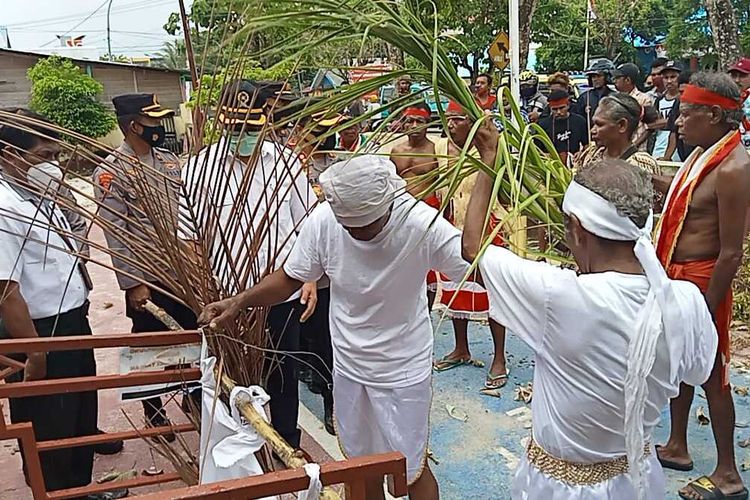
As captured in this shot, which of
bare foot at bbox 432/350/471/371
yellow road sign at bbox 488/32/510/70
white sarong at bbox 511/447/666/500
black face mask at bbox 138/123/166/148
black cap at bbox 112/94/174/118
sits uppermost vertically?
yellow road sign at bbox 488/32/510/70

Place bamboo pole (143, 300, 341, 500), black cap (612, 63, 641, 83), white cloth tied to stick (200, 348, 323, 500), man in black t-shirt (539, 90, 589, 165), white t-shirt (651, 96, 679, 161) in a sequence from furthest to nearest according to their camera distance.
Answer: black cap (612, 63, 641, 83), white t-shirt (651, 96, 679, 161), man in black t-shirt (539, 90, 589, 165), white cloth tied to stick (200, 348, 323, 500), bamboo pole (143, 300, 341, 500)

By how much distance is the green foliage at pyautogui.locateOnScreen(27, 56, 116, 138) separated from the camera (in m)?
13.4

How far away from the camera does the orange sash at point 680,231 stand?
8.02 ft

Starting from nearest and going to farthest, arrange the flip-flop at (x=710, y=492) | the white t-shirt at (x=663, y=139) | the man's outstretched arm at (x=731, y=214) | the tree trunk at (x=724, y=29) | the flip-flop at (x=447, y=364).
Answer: the man's outstretched arm at (x=731, y=214), the flip-flop at (x=710, y=492), the flip-flop at (x=447, y=364), the white t-shirt at (x=663, y=139), the tree trunk at (x=724, y=29)

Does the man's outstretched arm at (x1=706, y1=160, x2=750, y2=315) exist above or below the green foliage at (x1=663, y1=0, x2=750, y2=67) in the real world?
below

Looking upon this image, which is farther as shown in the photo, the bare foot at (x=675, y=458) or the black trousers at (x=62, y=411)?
the bare foot at (x=675, y=458)

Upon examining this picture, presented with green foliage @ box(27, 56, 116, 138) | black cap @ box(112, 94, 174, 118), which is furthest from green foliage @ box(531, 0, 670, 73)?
black cap @ box(112, 94, 174, 118)

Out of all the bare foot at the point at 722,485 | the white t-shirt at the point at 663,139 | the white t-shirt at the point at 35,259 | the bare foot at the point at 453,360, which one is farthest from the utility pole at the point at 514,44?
the white t-shirt at the point at 35,259

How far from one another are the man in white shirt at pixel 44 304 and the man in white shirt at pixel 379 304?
2.77 ft

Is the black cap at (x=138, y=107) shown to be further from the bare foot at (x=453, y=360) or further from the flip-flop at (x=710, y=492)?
the flip-flop at (x=710, y=492)

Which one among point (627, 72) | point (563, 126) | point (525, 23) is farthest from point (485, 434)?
point (525, 23)

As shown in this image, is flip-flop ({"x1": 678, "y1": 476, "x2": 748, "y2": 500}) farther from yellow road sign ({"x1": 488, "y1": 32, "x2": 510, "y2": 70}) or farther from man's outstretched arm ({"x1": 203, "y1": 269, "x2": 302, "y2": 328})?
yellow road sign ({"x1": 488, "y1": 32, "x2": 510, "y2": 70})

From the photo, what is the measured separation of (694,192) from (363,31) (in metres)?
1.60

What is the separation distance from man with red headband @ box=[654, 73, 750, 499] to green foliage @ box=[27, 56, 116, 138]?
1259 centimetres
